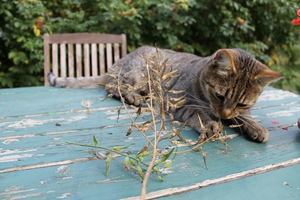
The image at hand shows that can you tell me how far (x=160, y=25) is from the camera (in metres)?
3.34

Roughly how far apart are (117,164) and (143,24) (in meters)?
3.08

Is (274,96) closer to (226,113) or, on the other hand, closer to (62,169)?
(226,113)

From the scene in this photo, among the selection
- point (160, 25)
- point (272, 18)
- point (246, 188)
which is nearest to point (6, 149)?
point (246, 188)

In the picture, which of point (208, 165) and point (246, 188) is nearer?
point (246, 188)

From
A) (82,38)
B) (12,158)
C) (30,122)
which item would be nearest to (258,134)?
(12,158)

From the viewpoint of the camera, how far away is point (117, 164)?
960 mm

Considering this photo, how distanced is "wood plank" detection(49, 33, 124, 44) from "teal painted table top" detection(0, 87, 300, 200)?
1.45m

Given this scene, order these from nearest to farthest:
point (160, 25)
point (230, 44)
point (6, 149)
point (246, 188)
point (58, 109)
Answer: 1. point (246, 188)
2. point (6, 149)
3. point (58, 109)
4. point (160, 25)
5. point (230, 44)

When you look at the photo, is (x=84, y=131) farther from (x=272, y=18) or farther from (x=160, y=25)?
(x=272, y=18)

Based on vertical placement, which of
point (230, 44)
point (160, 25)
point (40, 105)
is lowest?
point (40, 105)

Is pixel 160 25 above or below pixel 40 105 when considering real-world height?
above

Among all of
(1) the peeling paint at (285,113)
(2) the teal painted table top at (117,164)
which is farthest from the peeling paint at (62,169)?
(1) the peeling paint at (285,113)

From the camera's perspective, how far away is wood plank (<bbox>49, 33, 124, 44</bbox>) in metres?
2.80

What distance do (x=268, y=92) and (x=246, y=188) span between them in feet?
5.78
